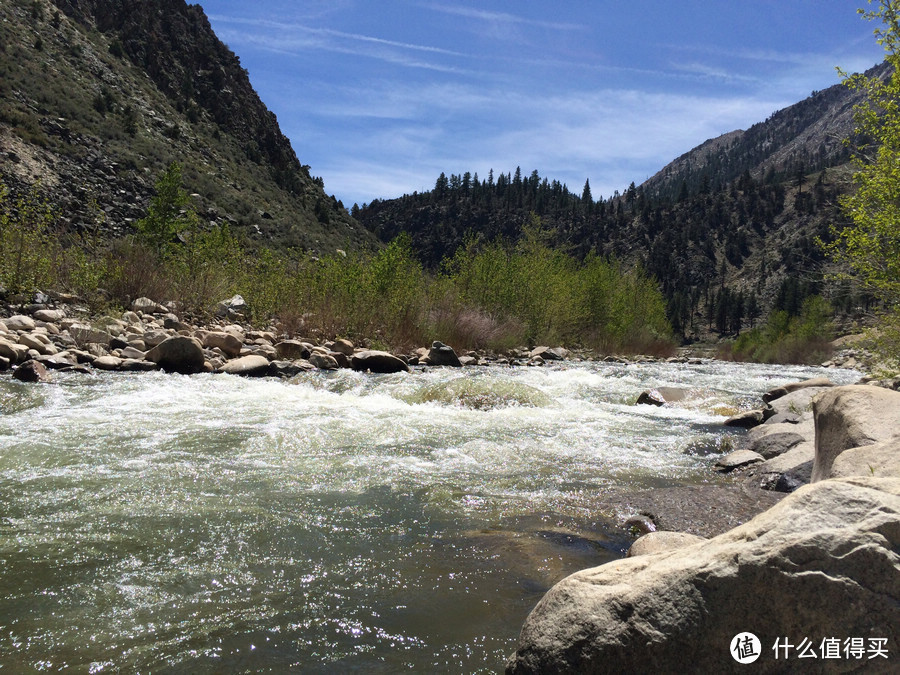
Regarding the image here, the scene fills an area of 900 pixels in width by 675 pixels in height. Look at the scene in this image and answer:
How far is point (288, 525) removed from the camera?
4.20 meters

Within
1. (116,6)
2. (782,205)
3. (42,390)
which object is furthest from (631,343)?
(782,205)

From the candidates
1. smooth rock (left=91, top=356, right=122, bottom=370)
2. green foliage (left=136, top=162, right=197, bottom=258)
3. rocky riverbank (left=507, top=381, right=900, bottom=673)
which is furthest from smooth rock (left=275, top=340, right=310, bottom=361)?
rocky riverbank (left=507, top=381, right=900, bottom=673)

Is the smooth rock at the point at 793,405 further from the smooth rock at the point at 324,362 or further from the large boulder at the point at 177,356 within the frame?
the large boulder at the point at 177,356

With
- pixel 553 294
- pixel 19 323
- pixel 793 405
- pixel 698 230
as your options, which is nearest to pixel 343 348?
pixel 19 323

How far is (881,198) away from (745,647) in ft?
31.9

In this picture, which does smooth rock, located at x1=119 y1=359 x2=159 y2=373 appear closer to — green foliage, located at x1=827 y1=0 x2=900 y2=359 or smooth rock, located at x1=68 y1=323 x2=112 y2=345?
smooth rock, located at x1=68 y1=323 x2=112 y2=345

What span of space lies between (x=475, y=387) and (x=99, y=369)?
7465 millimetres

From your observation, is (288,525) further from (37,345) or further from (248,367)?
(37,345)

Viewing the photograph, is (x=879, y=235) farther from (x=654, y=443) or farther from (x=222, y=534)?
(x=222, y=534)

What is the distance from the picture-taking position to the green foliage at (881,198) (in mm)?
8625

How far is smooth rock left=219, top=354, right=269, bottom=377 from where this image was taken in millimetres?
11727

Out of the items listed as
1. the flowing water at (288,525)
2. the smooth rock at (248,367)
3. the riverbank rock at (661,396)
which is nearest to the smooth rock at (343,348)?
the smooth rock at (248,367)

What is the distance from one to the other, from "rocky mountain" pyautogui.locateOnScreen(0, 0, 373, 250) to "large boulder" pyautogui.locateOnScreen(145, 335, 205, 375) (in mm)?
8422

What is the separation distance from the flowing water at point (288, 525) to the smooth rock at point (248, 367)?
2749 mm
